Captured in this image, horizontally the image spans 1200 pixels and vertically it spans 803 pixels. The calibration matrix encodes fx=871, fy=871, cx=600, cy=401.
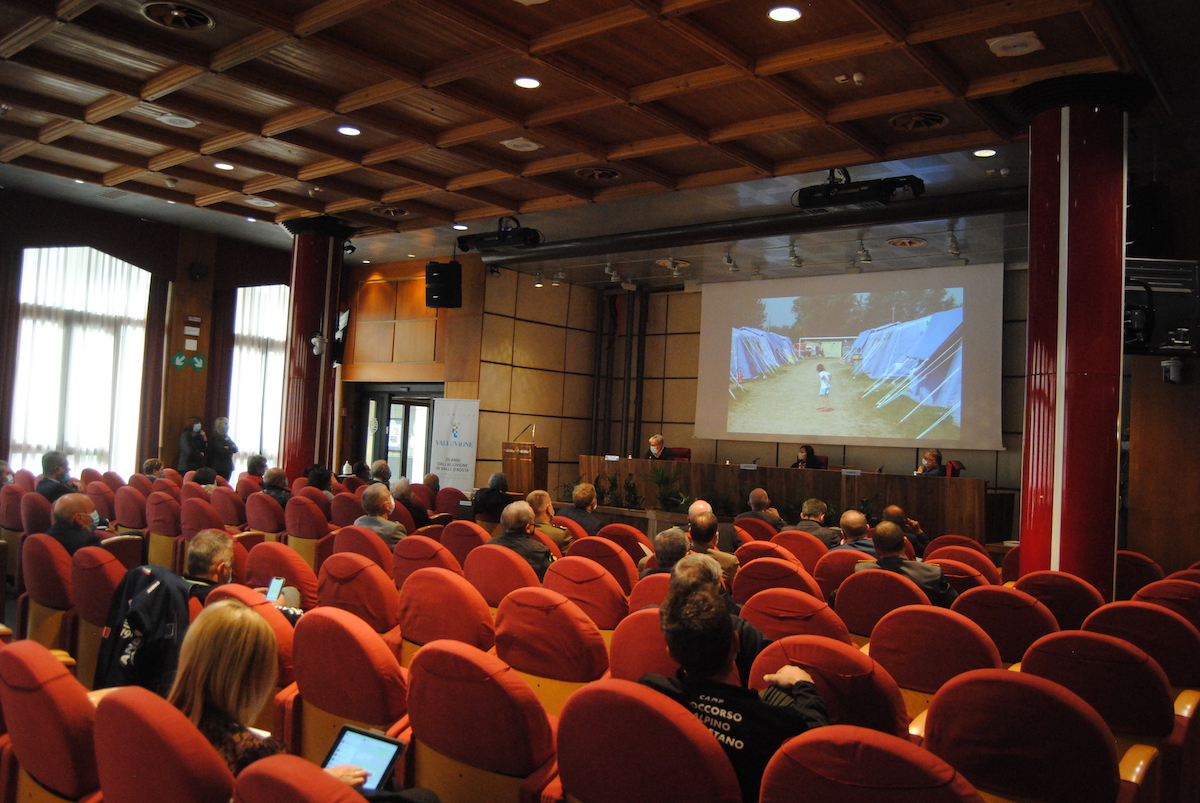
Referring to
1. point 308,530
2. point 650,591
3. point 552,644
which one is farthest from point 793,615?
point 308,530

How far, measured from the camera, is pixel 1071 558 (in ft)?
18.7

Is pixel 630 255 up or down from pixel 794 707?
up

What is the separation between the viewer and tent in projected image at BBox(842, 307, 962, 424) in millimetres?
11578

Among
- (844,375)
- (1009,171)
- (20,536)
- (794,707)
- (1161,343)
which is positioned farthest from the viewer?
(844,375)

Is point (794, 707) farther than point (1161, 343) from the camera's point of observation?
No

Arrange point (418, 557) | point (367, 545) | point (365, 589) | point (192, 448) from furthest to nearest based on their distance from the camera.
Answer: point (192, 448) → point (367, 545) → point (418, 557) → point (365, 589)

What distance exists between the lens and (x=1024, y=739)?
2.04 meters

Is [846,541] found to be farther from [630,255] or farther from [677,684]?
[630,255]

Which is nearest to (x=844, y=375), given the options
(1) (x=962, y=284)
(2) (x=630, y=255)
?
(1) (x=962, y=284)

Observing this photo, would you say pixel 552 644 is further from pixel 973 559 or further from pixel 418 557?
pixel 973 559

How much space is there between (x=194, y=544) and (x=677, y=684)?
7.03 ft

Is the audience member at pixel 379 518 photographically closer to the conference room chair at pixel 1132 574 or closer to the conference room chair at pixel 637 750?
the conference room chair at pixel 637 750

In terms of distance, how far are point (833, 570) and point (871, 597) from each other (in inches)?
37.3

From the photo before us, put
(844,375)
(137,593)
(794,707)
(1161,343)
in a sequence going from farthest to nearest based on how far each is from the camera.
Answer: (844,375) → (1161,343) → (137,593) → (794,707)
